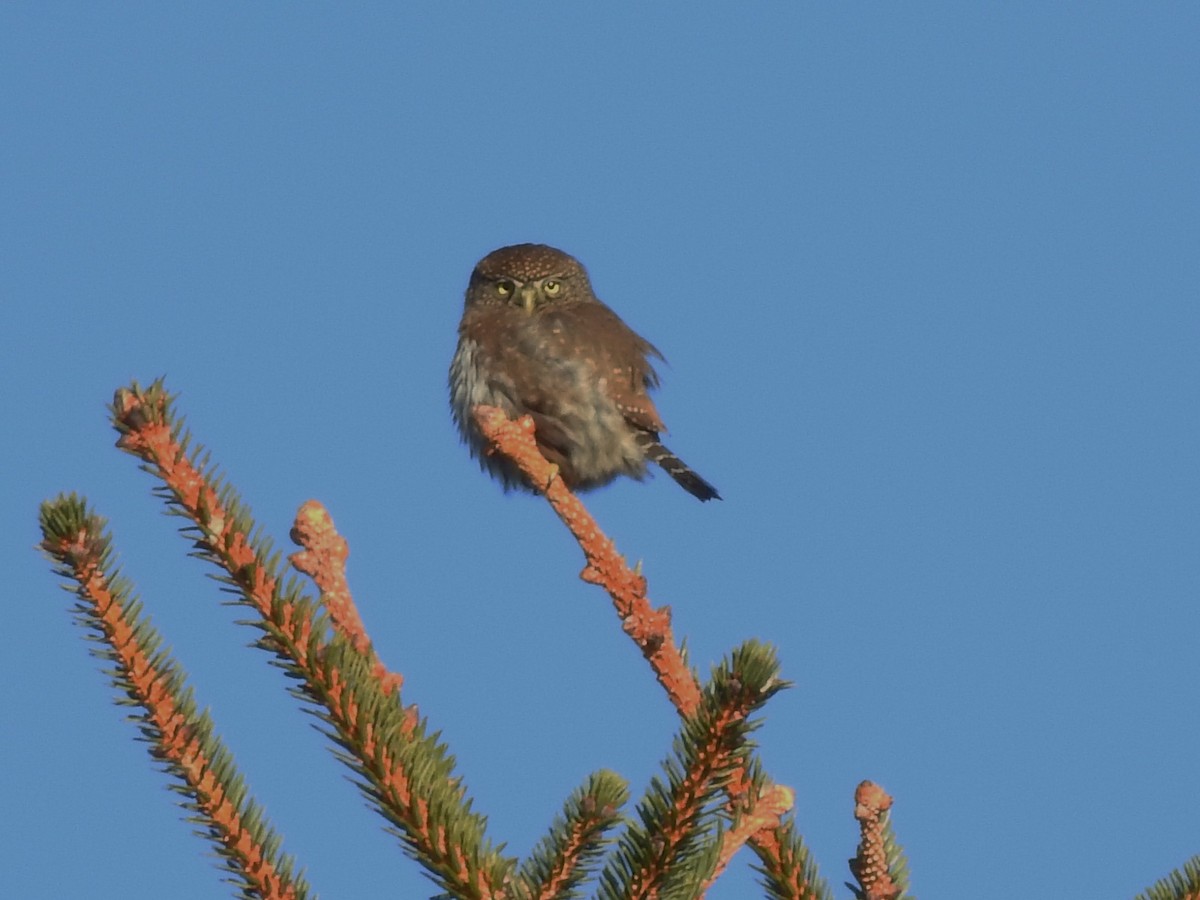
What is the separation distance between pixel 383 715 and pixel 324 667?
115 mm

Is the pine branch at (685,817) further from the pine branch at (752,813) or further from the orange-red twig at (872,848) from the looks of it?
the orange-red twig at (872,848)

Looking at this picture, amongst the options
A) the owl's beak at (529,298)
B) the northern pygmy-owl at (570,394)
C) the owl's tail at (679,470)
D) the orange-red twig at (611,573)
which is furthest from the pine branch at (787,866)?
the owl's beak at (529,298)

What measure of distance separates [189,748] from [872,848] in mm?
1080

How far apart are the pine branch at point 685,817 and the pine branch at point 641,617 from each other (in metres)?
0.14

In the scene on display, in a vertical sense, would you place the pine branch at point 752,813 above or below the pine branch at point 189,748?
above

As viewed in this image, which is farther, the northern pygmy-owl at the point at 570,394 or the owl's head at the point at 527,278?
the owl's head at the point at 527,278

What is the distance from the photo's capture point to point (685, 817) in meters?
2.13

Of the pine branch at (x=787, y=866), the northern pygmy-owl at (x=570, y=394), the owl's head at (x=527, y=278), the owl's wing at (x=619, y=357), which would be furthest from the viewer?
the owl's head at (x=527, y=278)

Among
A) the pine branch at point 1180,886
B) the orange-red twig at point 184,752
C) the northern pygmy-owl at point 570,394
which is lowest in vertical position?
the orange-red twig at point 184,752

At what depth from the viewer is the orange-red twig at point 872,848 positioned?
7.47ft

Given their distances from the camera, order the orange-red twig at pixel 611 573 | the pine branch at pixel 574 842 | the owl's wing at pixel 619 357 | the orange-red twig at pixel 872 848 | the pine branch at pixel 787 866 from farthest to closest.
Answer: the owl's wing at pixel 619 357 → the orange-red twig at pixel 611 573 → the pine branch at pixel 787 866 → the orange-red twig at pixel 872 848 → the pine branch at pixel 574 842

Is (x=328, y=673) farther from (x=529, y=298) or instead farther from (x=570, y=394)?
(x=529, y=298)

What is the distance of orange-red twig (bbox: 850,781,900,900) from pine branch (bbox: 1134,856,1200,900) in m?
0.39

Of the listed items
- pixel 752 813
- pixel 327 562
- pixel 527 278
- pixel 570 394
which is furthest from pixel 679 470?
pixel 752 813
